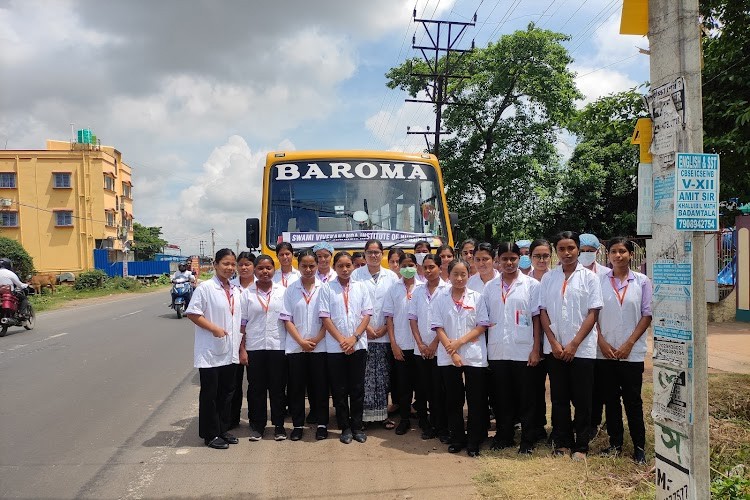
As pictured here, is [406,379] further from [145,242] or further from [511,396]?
[145,242]

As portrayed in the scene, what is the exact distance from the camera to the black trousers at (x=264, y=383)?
560cm

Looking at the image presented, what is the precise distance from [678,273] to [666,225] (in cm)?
27

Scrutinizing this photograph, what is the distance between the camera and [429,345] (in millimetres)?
5418

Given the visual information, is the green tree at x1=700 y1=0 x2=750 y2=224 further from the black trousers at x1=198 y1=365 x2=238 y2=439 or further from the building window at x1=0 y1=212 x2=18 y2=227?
the building window at x1=0 y1=212 x2=18 y2=227

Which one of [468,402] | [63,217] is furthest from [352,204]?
[63,217]

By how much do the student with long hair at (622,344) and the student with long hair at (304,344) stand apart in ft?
8.37

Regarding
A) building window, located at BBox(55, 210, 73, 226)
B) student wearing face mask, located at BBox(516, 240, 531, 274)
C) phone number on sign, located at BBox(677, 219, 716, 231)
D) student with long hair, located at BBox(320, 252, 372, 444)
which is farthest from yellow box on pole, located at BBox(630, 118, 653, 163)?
building window, located at BBox(55, 210, 73, 226)

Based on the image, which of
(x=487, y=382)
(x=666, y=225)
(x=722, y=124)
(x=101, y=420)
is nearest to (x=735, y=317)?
(x=722, y=124)

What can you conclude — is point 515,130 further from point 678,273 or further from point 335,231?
point 678,273

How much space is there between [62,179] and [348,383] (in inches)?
1626

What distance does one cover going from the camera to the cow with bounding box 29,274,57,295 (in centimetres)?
3006

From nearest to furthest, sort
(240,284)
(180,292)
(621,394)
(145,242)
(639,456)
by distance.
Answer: (639,456) → (621,394) → (240,284) → (180,292) → (145,242)

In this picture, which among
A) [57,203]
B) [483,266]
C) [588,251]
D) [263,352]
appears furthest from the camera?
[57,203]

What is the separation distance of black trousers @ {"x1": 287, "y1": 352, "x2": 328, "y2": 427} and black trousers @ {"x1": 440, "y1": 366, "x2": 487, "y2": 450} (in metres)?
1.19
